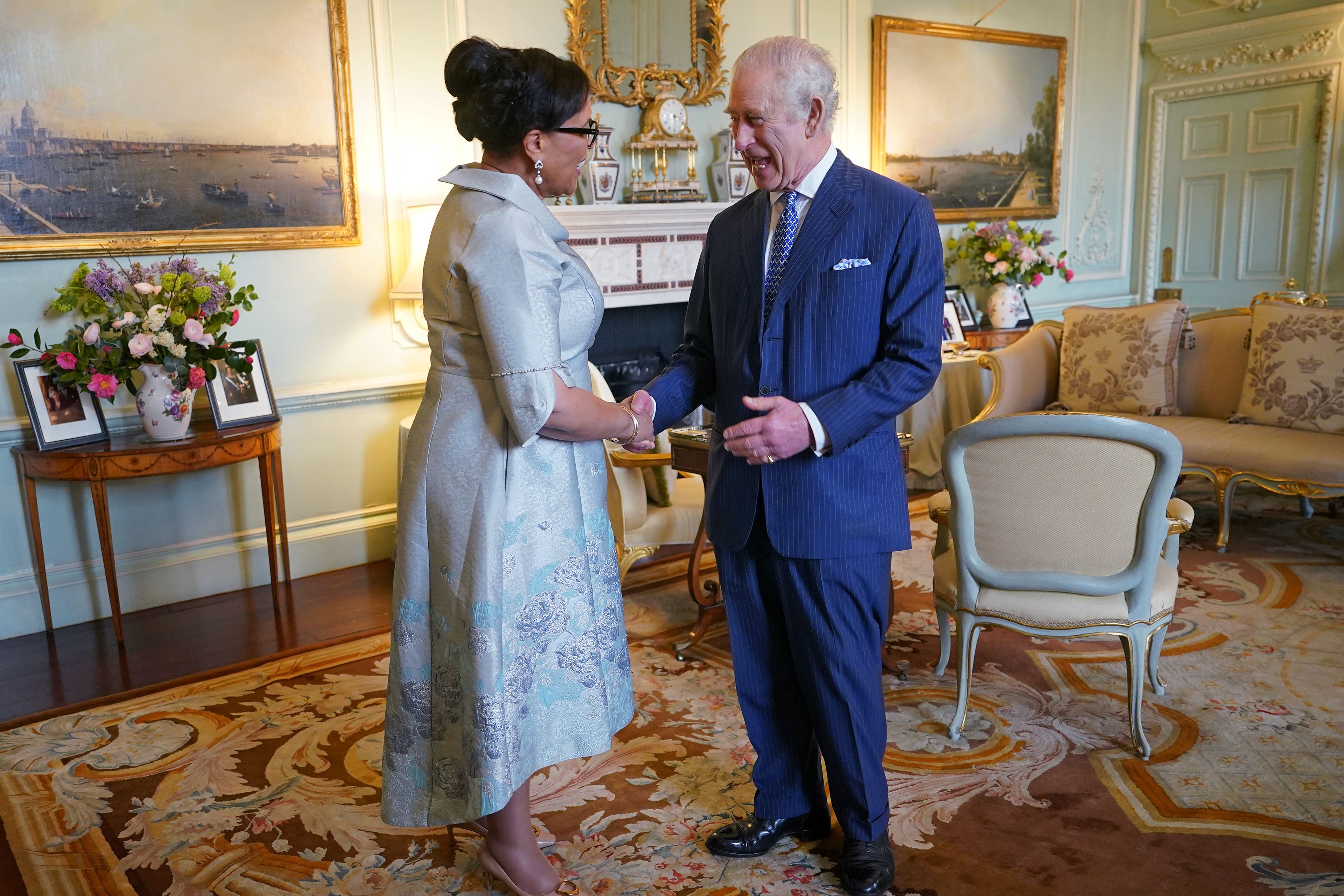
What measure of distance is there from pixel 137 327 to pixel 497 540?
262cm

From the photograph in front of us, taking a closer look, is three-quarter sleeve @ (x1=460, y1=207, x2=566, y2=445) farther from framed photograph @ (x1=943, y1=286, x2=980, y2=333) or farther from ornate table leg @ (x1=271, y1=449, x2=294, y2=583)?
framed photograph @ (x1=943, y1=286, x2=980, y2=333)

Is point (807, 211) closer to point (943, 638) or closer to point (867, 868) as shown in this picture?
point (867, 868)

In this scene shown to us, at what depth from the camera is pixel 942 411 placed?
604 centimetres

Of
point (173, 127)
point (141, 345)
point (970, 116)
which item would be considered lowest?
point (141, 345)

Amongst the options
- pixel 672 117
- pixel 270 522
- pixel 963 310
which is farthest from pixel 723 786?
pixel 963 310

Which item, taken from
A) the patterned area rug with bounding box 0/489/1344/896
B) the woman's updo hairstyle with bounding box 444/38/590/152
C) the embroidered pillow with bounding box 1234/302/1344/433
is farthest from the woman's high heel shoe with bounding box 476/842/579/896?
the embroidered pillow with bounding box 1234/302/1344/433

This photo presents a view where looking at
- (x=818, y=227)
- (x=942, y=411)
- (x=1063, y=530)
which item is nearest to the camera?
(x=818, y=227)

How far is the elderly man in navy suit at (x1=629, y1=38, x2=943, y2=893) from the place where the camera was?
2.00 m

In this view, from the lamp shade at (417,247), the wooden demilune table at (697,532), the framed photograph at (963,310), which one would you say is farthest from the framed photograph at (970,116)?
the wooden demilune table at (697,532)

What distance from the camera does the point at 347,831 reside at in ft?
8.38

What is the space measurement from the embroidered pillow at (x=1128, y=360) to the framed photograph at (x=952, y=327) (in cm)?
106

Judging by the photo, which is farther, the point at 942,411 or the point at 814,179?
the point at 942,411

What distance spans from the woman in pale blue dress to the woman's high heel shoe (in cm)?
7

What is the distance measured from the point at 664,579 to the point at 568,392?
105 inches
